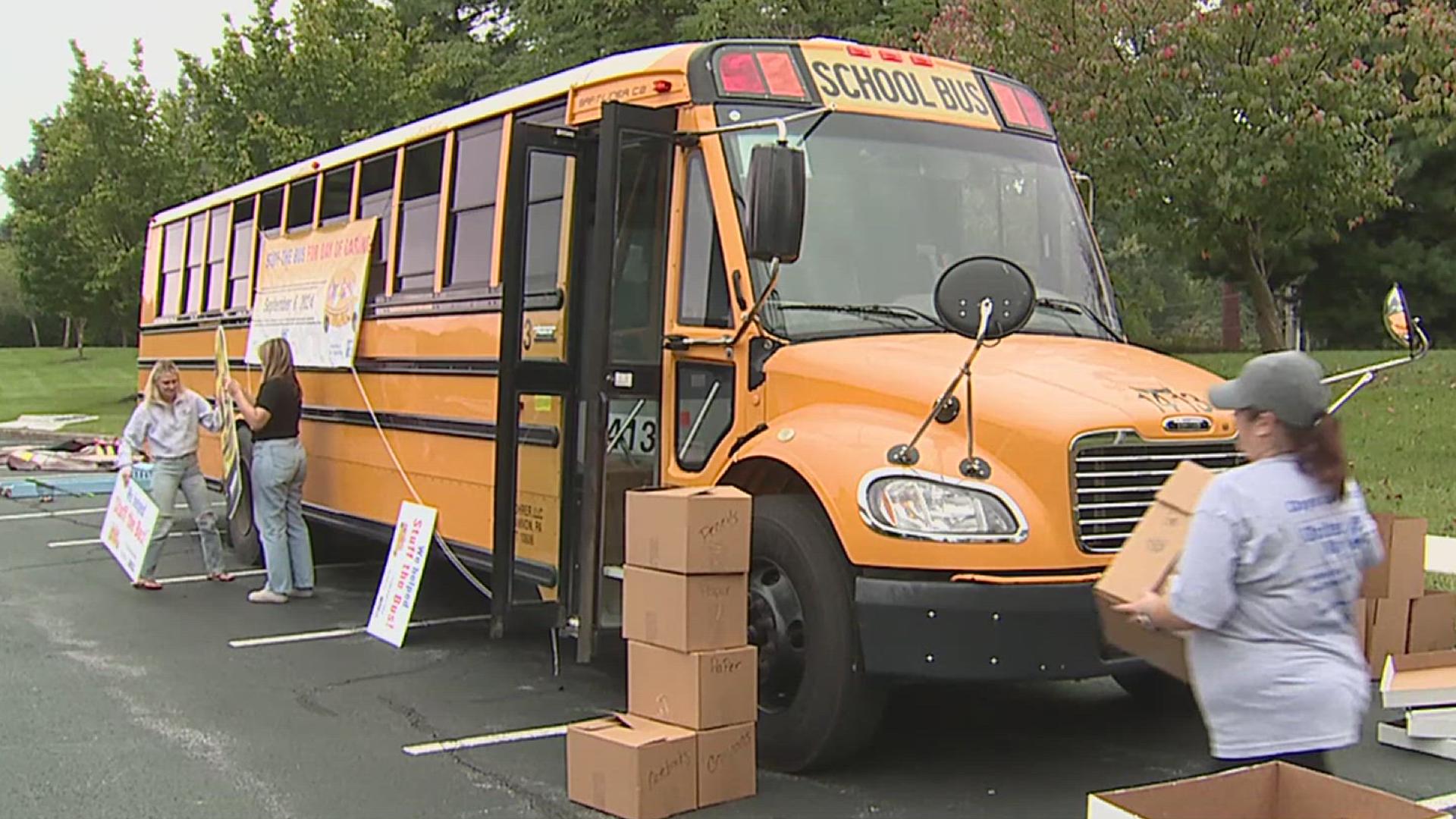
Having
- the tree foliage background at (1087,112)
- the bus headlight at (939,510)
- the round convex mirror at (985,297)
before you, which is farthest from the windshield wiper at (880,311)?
the tree foliage background at (1087,112)

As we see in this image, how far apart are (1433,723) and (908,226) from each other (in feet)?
9.60

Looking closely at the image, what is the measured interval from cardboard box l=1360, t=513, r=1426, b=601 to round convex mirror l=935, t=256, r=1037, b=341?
2371mm

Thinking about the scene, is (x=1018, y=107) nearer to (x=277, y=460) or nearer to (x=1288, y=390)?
(x=1288, y=390)

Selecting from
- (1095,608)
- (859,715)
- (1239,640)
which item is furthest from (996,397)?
(1239,640)

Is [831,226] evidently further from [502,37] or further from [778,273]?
[502,37]

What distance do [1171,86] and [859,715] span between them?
37.6 ft

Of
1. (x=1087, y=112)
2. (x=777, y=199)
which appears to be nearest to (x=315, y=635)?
(x=777, y=199)

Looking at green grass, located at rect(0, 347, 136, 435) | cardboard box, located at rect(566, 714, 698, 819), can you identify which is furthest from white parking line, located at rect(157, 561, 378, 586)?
green grass, located at rect(0, 347, 136, 435)

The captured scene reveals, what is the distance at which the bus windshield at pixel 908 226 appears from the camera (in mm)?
6023

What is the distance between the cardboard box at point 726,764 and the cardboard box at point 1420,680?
280 cm

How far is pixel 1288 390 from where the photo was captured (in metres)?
3.37

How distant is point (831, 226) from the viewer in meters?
6.10

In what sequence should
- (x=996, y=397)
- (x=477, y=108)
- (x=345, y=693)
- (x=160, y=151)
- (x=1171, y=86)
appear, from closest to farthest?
(x=996, y=397), (x=345, y=693), (x=477, y=108), (x=1171, y=86), (x=160, y=151)

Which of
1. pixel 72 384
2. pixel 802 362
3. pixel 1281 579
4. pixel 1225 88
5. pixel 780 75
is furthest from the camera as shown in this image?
pixel 72 384
